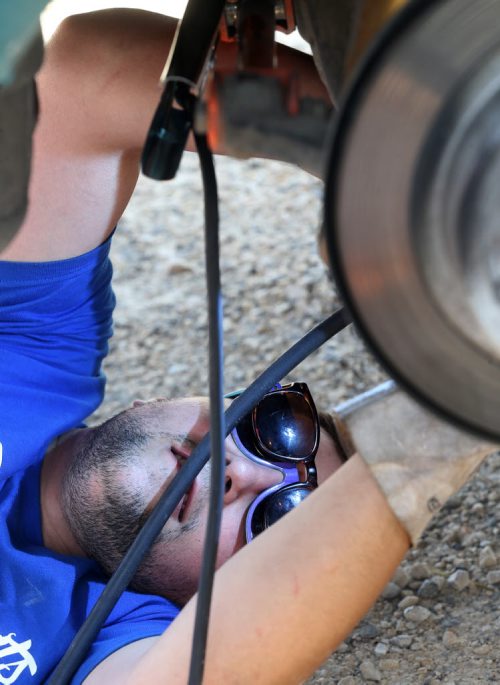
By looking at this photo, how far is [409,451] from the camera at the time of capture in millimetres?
704

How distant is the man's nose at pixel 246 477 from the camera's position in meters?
1.14

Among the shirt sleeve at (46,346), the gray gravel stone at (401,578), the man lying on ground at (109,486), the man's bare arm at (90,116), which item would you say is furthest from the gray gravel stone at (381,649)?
the man's bare arm at (90,116)

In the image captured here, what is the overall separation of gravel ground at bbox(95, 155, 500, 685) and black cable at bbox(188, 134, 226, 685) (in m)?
0.41

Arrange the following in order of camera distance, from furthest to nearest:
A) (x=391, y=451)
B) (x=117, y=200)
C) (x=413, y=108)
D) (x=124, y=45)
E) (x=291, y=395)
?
(x=291, y=395) → (x=117, y=200) → (x=124, y=45) → (x=391, y=451) → (x=413, y=108)

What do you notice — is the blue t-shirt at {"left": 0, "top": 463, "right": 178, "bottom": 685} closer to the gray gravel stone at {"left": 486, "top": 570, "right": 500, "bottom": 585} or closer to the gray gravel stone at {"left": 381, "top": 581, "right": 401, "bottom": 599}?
the gray gravel stone at {"left": 381, "top": 581, "right": 401, "bottom": 599}

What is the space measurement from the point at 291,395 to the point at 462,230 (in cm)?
71

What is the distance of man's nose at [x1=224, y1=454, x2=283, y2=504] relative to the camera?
114 cm

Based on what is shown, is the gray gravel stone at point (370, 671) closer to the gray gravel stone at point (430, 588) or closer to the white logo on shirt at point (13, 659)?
the gray gravel stone at point (430, 588)

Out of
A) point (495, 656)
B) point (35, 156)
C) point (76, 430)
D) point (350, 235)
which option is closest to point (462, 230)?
point (350, 235)

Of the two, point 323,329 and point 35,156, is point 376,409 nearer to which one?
point 323,329

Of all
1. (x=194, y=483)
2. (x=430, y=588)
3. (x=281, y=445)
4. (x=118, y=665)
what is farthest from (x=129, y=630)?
(x=430, y=588)

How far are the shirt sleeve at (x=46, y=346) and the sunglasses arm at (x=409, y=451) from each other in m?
0.49

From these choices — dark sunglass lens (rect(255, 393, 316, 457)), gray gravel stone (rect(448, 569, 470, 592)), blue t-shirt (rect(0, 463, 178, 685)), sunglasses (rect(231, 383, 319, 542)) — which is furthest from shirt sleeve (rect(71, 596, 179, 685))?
gray gravel stone (rect(448, 569, 470, 592))

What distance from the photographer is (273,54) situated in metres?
0.58
